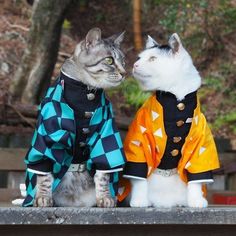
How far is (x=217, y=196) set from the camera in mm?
3721

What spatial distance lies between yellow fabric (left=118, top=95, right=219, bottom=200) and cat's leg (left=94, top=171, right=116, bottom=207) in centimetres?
16

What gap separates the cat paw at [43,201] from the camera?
2.51m

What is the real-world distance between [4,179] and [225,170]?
130 centimetres

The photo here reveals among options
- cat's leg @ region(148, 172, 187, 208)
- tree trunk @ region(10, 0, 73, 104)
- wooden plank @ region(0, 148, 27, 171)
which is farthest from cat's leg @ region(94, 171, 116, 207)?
tree trunk @ region(10, 0, 73, 104)

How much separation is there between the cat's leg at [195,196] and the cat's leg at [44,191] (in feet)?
1.86

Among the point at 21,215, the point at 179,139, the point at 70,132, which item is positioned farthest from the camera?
the point at 179,139

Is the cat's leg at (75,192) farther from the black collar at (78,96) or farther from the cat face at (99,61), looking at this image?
the cat face at (99,61)

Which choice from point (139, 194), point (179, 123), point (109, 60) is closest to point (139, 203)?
point (139, 194)

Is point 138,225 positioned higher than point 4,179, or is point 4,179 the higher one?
point 4,179

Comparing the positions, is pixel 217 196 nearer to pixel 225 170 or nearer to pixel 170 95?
pixel 225 170

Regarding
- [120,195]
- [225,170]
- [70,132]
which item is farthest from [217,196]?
[70,132]

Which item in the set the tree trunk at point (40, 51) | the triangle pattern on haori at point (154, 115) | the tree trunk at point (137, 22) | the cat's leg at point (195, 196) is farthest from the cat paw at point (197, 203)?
the tree trunk at point (137, 22)

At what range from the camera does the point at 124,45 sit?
332 inches

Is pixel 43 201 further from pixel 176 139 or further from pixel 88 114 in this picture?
pixel 176 139
